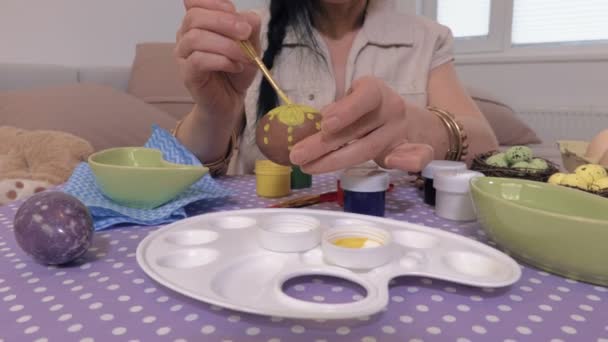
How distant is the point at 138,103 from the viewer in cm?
171

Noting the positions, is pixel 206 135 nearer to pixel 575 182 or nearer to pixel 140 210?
pixel 140 210

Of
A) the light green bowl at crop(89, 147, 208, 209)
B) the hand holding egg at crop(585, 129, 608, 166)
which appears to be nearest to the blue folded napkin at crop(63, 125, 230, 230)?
the light green bowl at crop(89, 147, 208, 209)

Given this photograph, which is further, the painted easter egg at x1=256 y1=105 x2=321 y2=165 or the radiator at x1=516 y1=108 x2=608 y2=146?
the radiator at x1=516 y1=108 x2=608 y2=146

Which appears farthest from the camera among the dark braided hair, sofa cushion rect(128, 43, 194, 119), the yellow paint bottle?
sofa cushion rect(128, 43, 194, 119)

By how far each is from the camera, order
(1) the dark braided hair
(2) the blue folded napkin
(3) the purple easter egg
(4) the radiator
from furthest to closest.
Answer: (4) the radiator
(1) the dark braided hair
(2) the blue folded napkin
(3) the purple easter egg

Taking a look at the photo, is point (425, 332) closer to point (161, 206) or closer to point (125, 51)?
point (161, 206)

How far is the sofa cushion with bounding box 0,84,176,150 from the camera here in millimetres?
1365

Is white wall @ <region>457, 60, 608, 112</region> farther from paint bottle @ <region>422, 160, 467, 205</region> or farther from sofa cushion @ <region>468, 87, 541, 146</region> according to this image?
paint bottle @ <region>422, 160, 467, 205</region>

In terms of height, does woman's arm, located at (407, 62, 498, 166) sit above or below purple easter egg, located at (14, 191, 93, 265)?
above

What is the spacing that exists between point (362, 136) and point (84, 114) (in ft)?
3.85

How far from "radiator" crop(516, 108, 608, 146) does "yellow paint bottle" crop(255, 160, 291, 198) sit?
1.82 meters

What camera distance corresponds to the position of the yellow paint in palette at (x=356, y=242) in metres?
0.43

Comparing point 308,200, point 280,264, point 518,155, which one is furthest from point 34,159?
point 518,155

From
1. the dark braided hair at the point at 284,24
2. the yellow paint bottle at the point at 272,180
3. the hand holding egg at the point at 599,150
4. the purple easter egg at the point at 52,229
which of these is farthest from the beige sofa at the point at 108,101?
the hand holding egg at the point at 599,150
